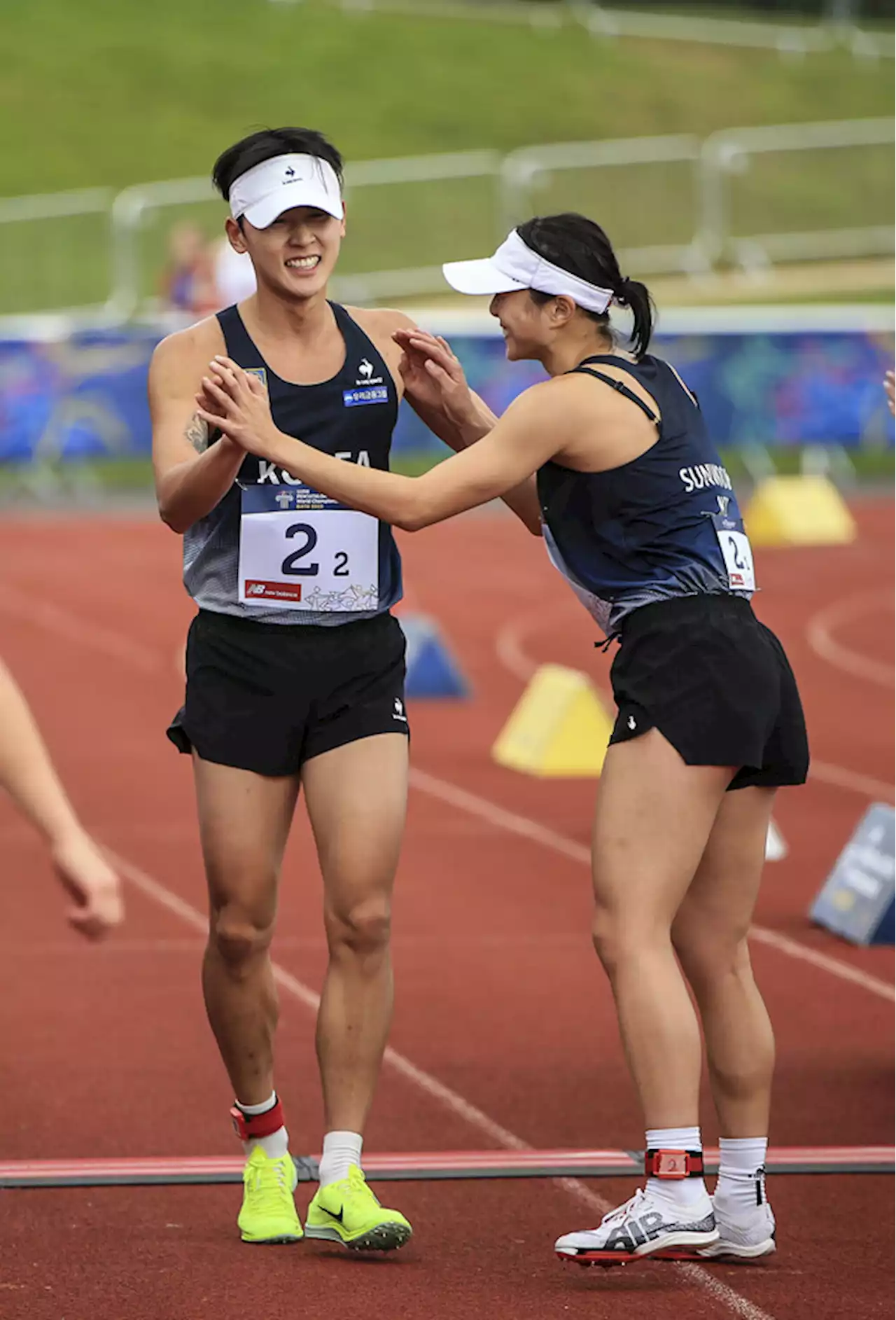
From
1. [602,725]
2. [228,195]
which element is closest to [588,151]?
[602,725]

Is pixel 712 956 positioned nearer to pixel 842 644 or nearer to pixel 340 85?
pixel 842 644

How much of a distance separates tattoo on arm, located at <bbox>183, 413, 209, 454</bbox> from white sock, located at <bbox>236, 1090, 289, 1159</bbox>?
1.52m

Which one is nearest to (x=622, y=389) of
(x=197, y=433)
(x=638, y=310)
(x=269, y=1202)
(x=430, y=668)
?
(x=638, y=310)

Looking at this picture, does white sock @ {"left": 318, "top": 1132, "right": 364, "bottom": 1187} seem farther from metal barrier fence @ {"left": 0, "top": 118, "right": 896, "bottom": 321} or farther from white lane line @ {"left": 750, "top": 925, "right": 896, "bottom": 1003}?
metal barrier fence @ {"left": 0, "top": 118, "right": 896, "bottom": 321}

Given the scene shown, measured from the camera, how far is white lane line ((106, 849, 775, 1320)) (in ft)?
16.1

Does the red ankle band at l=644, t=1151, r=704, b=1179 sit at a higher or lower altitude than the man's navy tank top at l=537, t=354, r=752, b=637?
lower

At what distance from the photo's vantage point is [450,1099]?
6.75 m

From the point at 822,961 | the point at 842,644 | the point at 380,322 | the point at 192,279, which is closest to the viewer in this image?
the point at 380,322

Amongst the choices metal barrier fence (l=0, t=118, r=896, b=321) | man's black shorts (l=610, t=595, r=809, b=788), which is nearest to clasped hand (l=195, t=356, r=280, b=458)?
man's black shorts (l=610, t=595, r=809, b=788)

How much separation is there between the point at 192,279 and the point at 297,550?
65.1ft

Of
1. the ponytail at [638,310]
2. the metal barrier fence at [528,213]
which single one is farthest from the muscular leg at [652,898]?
the metal barrier fence at [528,213]

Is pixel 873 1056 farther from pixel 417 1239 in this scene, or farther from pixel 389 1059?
pixel 417 1239

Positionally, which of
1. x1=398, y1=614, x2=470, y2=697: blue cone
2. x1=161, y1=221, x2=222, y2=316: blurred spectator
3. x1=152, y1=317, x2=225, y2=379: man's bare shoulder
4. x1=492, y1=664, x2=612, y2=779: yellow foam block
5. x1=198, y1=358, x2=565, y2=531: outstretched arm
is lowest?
x1=492, y1=664, x2=612, y2=779: yellow foam block

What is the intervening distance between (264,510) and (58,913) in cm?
437
